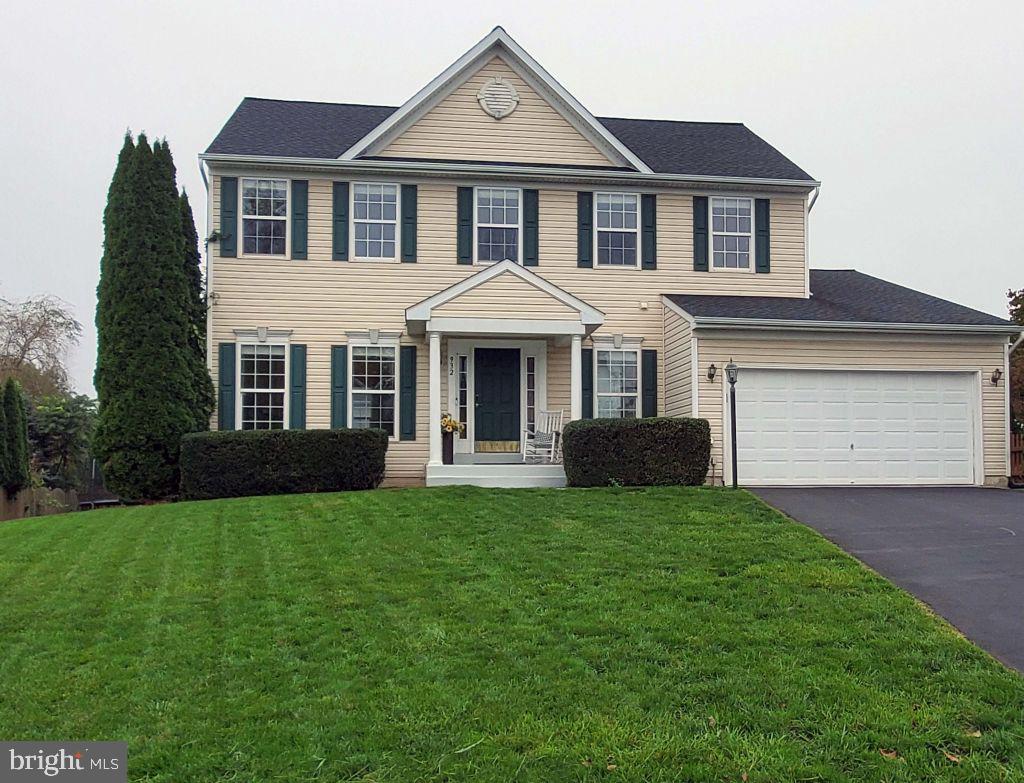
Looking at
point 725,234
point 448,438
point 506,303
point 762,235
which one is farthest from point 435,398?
point 762,235

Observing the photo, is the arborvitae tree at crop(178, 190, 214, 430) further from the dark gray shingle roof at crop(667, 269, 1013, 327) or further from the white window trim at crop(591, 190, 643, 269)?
the dark gray shingle roof at crop(667, 269, 1013, 327)

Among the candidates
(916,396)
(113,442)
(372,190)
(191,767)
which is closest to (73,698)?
(191,767)

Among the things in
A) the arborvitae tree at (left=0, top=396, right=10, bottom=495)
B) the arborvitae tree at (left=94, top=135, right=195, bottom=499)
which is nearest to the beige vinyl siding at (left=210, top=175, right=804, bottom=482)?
the arborvitae tree at (left=94, top=135, right=195, bottom=499)

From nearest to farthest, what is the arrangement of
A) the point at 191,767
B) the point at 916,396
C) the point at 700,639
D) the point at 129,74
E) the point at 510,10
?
the point at 191,767, the point at 700,639, the point at 916,396, the point at 510,10, the point at 129,74

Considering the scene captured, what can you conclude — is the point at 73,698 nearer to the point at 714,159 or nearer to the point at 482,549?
the point at 482,549

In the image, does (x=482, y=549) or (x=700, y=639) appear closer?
(x=700, y=639)

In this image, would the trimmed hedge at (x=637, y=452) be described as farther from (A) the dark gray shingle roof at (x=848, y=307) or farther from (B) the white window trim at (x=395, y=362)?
(B) the white window trim at (x=395, y=362)

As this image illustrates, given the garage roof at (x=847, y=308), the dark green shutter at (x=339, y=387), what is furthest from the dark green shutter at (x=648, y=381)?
the dark green shutter at (x=339, y=387)

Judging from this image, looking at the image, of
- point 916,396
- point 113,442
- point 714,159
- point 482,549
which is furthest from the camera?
point 714,159

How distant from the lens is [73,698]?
485 cm

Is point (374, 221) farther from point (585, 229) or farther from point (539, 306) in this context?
point (585, 229)

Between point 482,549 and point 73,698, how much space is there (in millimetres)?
4334

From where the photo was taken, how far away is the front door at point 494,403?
52.0ft

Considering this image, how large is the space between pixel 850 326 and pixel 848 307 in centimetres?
141
